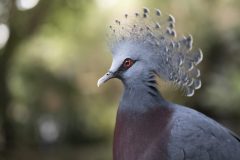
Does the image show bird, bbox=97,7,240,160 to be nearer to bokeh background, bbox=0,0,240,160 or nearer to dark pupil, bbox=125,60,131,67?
dark pupil, bbox=125,60,131,67

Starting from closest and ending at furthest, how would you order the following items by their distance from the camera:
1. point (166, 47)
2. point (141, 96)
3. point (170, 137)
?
point (170, 137) → point (141, 96) → point (166, 47)

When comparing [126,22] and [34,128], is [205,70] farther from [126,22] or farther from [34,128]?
[126,22]

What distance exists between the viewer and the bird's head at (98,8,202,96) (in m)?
4.15

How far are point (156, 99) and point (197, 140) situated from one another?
Result: 407 mm

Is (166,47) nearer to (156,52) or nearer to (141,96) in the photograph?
(156,52)

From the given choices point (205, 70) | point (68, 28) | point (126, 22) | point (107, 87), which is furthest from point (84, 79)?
point (126, 22)

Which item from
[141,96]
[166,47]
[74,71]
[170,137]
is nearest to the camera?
[170,137]

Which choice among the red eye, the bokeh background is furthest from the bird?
the bokeh background

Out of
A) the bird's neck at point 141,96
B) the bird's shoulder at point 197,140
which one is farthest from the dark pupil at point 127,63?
the bird's shoulder at point 197,140

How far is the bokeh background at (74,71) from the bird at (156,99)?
913 centimetres

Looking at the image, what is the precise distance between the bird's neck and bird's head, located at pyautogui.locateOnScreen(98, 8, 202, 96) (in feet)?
0.13

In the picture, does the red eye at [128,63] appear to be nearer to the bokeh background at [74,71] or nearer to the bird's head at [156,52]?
the bird's head at [156,52]

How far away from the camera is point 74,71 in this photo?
16219 millimetres

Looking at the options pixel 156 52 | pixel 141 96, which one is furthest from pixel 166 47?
pixel 141 96
